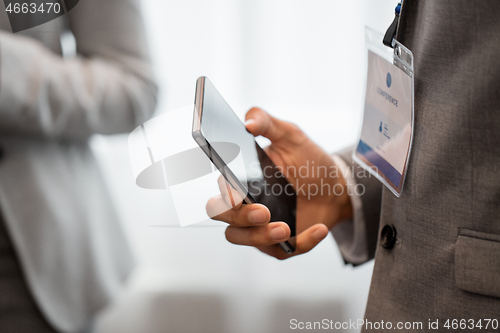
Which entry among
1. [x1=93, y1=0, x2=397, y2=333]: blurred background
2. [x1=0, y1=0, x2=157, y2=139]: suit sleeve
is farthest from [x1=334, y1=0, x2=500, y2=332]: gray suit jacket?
[x1=93, y1=0, x2=397, y2=333]: blurred background

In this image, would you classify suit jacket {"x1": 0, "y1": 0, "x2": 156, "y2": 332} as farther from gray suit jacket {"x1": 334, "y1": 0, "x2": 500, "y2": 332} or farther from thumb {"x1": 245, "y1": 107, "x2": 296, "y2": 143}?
gray suit jacket {"x1": 334, "y1": 0, "x2": 500, "y2": 332}

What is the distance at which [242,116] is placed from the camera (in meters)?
0.89

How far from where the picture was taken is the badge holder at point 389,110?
265mm

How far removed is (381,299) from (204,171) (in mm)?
204

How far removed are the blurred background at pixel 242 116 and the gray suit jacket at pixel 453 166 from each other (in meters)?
0.58

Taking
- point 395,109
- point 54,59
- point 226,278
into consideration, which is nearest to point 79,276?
point 54,59

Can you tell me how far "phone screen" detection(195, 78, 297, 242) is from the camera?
251 millimetres

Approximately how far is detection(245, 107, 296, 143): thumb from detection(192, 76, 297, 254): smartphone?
1 centimetres

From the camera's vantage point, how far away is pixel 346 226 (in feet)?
1.44

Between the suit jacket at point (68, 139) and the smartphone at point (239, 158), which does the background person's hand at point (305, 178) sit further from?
the suit jacket at point (68, 139)

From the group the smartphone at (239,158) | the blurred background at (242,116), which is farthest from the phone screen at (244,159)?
the blurred background at (242,116)

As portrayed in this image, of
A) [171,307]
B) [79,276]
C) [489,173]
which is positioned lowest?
[171,307]

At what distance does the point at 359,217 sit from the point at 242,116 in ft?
1.74

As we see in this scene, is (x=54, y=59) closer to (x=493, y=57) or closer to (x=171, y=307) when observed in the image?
(x=493, y=57)
